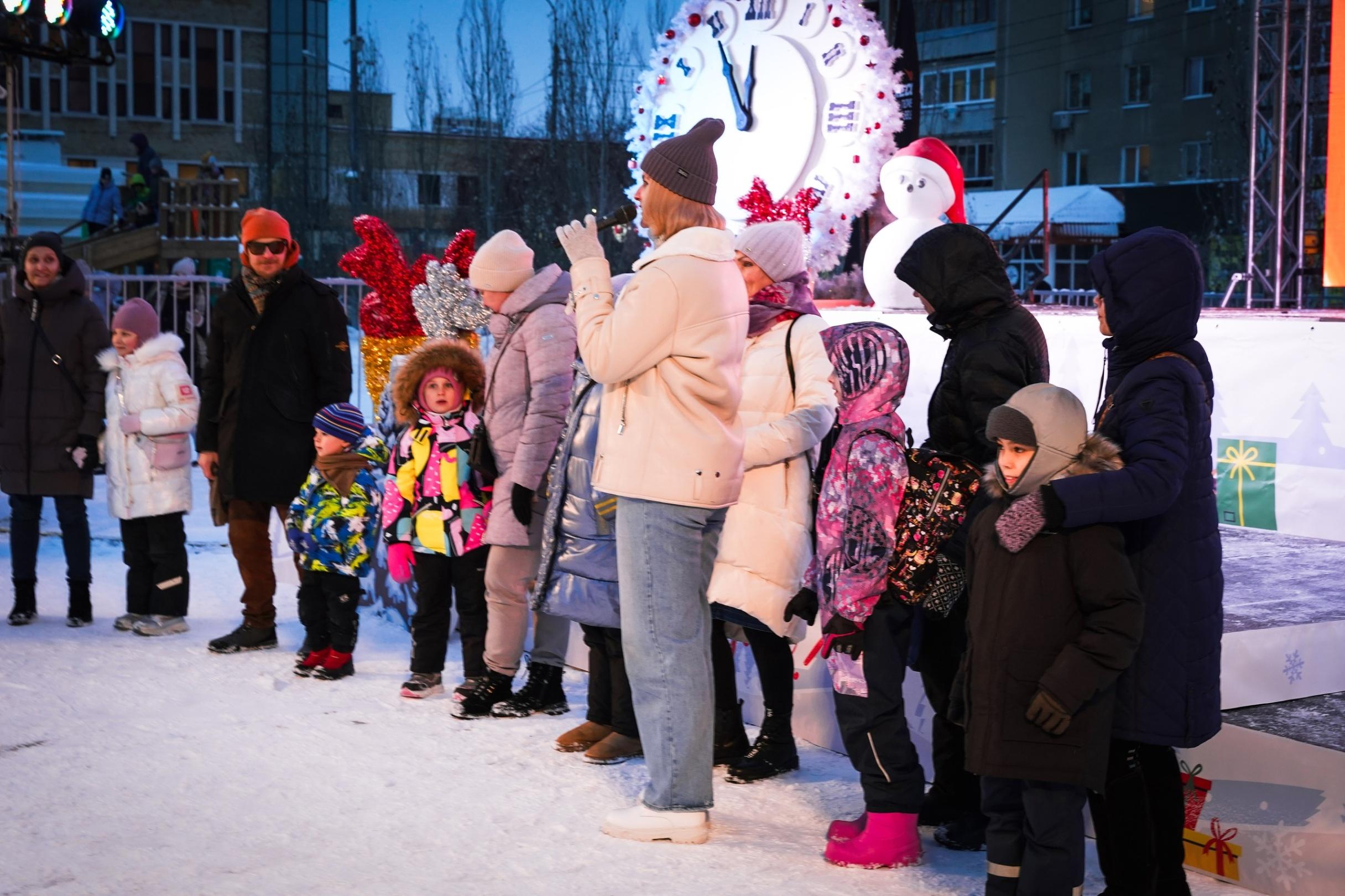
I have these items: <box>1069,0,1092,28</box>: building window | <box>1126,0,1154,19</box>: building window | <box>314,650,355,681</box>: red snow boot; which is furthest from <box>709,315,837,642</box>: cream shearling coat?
<box>1069,0,1092,28</box>: building window

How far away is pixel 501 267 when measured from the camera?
4.86m

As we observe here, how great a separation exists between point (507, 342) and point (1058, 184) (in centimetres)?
4018

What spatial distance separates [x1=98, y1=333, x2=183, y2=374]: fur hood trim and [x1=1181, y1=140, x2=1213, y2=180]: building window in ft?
115

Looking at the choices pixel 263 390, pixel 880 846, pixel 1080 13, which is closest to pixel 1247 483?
pixel 880 846

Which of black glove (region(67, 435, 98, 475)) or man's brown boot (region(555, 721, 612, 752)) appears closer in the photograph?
man's brown boot (region(555, 721, 612, 752))

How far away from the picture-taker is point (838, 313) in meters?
9.94

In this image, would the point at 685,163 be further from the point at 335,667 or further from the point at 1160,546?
the point at 335,667

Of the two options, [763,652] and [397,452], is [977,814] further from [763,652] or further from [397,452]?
[397,452]

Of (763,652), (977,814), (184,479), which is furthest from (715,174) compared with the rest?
(184,479)

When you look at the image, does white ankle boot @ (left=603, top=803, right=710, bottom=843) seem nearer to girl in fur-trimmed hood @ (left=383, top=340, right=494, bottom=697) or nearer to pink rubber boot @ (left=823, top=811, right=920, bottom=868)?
pink rubber boot @ (left=823, top=811, right=920, bottom=868)

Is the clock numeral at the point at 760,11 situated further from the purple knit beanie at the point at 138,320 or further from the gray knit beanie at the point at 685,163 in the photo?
the gray knit beanie at the point at 685,163

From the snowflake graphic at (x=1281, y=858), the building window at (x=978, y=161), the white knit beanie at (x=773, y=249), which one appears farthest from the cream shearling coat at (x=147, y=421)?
the building window at (x=978, y=161)

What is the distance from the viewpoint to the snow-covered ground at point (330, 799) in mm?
3375

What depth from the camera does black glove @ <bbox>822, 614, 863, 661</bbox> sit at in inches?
135
